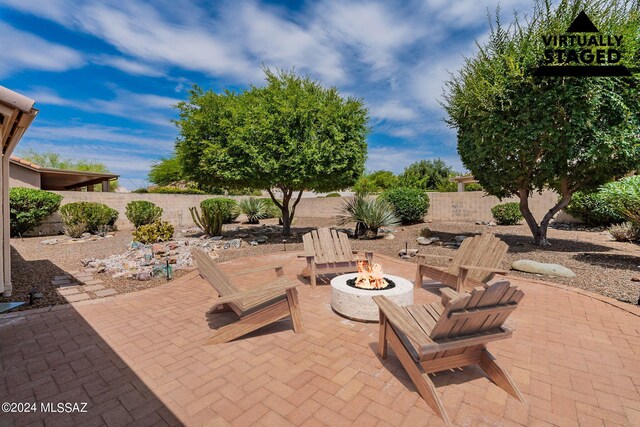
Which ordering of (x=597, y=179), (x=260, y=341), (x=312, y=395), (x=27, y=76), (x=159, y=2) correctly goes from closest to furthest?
(x=312, y=395)
(x=260, y=341)
(x=159, y=2)
(x=597, y=179)
(x=27, y=76)

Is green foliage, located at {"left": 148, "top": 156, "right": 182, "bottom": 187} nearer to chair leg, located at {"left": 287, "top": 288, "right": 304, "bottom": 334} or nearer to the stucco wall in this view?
the stucco wall

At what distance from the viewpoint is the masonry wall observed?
13.9 meters

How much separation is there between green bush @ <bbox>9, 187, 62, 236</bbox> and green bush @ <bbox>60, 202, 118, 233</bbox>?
56cm

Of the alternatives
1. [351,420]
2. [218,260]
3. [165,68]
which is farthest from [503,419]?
[165,68]

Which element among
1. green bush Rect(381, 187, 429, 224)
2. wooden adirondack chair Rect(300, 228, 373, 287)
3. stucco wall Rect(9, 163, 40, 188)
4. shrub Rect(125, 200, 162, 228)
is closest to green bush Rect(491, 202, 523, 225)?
green bush Rect(381, 187, 429, 224)

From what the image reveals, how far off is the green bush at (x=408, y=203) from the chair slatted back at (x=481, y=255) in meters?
9.76

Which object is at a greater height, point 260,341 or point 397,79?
point 397,79

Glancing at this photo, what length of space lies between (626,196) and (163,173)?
42087mm

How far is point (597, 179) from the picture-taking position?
832 cm

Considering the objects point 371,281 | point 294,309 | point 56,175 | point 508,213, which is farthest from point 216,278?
point 56,175

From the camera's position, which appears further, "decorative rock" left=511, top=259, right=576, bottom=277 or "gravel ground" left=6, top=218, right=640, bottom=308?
"decorative rock" left=511, top=259, right=576, bottom=277

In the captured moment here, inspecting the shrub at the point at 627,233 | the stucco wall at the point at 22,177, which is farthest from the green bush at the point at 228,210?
the shrub at the point at 627,233

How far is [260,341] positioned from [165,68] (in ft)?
54.2

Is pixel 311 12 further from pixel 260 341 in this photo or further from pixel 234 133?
pixel 260 341
